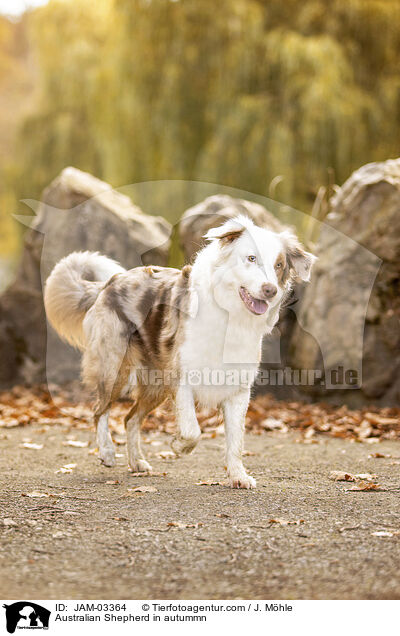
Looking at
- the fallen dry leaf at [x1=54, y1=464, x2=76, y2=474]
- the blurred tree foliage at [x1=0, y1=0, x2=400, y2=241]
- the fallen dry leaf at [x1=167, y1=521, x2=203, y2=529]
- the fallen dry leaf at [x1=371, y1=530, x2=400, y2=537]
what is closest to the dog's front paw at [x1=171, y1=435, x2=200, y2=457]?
the fallen dry leaf at [x1=54, y1=464, x2=76, y2=474]

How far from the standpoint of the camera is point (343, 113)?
1093 cm

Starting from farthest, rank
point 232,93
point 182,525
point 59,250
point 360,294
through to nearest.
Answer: point 232,93 < point 59,250 < point 360,294 < point 182,525

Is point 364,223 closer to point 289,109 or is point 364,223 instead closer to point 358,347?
point 358,347

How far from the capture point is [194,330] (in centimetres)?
462

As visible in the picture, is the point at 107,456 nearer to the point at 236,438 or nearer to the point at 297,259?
the point at 236,438

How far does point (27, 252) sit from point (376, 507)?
706 centimetres

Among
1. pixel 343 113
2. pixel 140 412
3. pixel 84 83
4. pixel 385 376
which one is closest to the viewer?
pixel 140 412

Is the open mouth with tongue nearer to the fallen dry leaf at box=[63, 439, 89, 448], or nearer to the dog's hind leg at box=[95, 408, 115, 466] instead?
the dog's hind leg at box=[95, 408, 115, 466]

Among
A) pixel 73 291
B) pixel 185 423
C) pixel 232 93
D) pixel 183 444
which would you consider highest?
pixel 232 93

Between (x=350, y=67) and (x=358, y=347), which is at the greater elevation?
(x=350, y=67)

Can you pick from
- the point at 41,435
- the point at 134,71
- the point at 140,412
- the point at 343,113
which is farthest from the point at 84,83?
the point at 140,412
